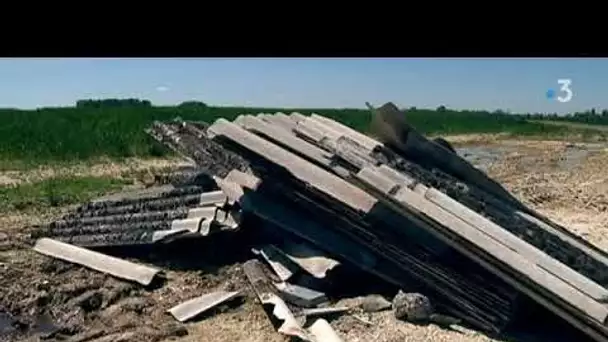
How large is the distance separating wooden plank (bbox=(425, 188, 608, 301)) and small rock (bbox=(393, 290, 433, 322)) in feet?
2.20

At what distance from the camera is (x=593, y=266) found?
18.2 ft

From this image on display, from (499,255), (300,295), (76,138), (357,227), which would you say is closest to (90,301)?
(300,295)

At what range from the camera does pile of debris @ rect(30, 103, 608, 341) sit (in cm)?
507

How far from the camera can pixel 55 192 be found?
10.4 metres

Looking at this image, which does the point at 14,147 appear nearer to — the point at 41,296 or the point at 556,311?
the point at 41,296

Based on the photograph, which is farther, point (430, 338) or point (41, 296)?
point (41, 296)

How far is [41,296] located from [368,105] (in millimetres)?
3446

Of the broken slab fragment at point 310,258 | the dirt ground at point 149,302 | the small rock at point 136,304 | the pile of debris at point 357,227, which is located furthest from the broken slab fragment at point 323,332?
the small rock at point 136,304

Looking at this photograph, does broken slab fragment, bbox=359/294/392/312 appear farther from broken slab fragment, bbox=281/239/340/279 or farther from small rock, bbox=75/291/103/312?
small rock, bbox=75/291/103/312

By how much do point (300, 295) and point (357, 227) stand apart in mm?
796

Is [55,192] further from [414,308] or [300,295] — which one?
[414,308]

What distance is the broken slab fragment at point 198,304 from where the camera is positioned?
548cm
